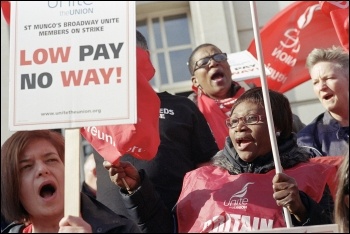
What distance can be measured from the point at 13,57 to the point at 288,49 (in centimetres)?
342

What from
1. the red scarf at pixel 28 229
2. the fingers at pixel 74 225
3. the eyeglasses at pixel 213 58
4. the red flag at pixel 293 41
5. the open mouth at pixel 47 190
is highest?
the red flag at pixel 293 41

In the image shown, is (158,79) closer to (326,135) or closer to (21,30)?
(326,135)

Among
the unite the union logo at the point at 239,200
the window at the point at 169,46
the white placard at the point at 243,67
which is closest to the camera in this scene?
the unite the union logo at the point at 239,200

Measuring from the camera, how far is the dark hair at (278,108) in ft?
14.0

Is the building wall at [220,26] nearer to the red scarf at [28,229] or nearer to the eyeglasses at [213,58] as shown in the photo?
the eyeglasses at [213,58]

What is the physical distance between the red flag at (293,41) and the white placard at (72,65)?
2916 millimetres

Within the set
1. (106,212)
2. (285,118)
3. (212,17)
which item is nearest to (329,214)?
(285,118)

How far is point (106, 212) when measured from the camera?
3801 millimetres

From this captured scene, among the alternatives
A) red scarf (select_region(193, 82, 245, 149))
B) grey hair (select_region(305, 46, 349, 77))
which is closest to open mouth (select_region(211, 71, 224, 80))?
red scarf (select_region(193, 82, 245, 149))

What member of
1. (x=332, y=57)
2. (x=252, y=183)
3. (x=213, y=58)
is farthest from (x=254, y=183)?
(x=213, y=58)

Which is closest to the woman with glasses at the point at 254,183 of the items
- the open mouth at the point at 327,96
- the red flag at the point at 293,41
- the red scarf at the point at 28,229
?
the open mouth at the point at 327,96

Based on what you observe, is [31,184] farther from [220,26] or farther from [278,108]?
[220,26]

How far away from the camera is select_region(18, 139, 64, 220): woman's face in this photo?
402cm

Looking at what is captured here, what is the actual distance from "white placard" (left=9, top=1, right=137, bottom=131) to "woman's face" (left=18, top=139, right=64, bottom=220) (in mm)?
372
